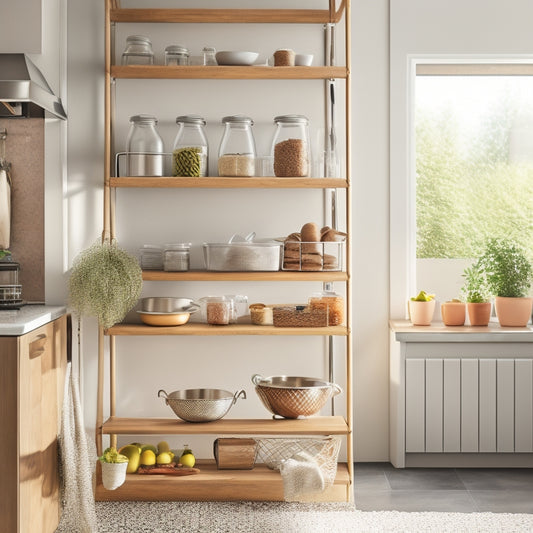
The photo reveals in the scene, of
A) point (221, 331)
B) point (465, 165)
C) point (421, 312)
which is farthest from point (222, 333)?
point (465, 165)

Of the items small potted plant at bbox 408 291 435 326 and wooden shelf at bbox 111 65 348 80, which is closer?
wooden shelf at bbox 111 65 348 80

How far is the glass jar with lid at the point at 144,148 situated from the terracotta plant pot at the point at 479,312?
1.72 meters

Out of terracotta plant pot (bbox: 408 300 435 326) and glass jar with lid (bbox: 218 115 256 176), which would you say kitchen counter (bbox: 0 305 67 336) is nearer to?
glass jar with lid (bbox: 218 115 256 176)

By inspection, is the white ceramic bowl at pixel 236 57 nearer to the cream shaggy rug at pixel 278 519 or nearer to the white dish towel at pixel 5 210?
the white dish towel at pixel 5 210

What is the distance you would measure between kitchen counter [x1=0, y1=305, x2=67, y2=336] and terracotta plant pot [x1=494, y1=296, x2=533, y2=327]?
2.17m

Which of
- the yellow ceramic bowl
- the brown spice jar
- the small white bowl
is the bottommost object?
the yellow ceramic bowl

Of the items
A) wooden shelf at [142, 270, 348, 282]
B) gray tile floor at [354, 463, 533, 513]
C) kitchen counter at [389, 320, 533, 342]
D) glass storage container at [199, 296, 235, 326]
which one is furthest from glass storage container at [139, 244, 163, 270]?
gray tile floor at [354, 463, 533, 513]

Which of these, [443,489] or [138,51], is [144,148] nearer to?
[138,51]

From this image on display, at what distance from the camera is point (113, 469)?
3.25m

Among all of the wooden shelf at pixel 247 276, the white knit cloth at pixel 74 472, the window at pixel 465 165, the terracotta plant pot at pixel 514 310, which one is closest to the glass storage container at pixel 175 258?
the wooden shelf at pixel 247 276

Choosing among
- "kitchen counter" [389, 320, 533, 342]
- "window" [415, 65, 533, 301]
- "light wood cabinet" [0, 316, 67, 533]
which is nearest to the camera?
"light wood cabinet" [0, 316, 67, 533]

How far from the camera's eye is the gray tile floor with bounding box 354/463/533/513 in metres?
3.43

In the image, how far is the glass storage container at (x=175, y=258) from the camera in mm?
3607

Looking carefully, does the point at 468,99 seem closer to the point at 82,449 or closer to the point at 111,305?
the point at 111,305
